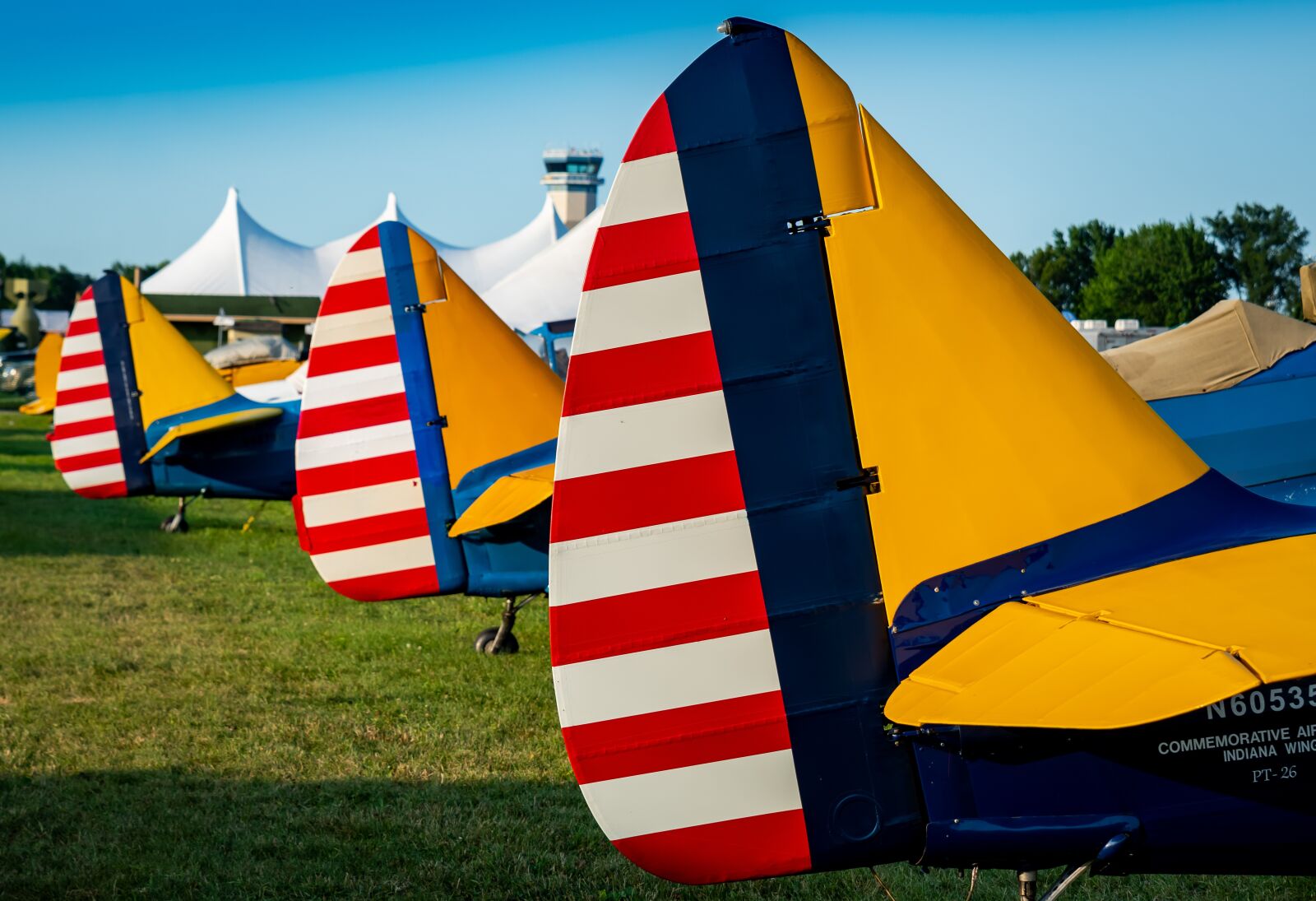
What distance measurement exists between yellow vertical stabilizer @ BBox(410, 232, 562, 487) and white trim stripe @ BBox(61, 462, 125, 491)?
6829 millimetres

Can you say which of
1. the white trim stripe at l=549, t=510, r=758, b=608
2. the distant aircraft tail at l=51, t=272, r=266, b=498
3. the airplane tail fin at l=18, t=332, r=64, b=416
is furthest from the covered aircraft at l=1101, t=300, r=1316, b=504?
the airplane tail fin at l=18, t=332, r=64, b=416

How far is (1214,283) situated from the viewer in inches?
1822

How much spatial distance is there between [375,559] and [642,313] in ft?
14.1

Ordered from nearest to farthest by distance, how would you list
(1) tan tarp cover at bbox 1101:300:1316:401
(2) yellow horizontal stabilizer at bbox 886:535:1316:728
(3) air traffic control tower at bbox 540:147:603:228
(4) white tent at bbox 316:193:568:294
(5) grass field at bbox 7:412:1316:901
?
1. (2) yellow horizontal stabilizer at bbox 886:535:1316:728
2. (5) grass field at bbox 7:412:1316:901
3. (1) tan tarp cover at bbox 1101:300:1316:401
4. (4) white tent at bbox 316:193:568:294
5. (3) air traffic control tower at bbox 540:147:603:228

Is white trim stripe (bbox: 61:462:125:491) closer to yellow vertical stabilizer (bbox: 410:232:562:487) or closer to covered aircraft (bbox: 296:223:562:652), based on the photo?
covered aircraft (bbox: 296:223:562:652)

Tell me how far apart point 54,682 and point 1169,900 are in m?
6.25

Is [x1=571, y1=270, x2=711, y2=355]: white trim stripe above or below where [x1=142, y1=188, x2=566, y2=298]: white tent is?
below

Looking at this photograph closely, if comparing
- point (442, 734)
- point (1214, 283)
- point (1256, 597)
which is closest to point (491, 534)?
point (442, 734)

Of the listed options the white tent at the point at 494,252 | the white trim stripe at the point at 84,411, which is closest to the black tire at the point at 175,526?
the white trim stripe at the point at 84,411

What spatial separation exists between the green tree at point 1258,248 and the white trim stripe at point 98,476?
4535 cm

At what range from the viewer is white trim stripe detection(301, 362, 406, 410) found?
6547 mm

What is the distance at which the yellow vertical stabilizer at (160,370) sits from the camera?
41.8 ft

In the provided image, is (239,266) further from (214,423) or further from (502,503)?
(502,503)

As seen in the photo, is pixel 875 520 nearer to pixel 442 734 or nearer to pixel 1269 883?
pixel 1269 883
